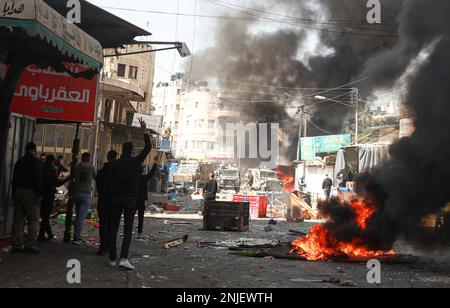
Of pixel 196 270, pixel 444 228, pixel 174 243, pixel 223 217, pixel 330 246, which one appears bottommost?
pixel 196 270

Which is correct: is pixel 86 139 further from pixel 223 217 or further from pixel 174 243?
pixel 174 243

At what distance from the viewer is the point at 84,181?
8.55m

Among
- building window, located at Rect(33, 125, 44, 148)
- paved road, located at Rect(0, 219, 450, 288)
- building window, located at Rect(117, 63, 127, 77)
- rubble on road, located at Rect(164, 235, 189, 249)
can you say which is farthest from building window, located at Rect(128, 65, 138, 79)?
paved road, located at Rect(0, 219, 450, 288)

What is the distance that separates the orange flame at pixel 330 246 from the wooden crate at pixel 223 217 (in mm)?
3729

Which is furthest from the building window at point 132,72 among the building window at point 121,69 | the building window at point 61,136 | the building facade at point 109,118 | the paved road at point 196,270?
the paved road at point 196,270

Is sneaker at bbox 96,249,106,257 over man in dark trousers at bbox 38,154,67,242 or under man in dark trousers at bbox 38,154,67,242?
under

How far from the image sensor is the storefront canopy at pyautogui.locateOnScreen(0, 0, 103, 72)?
4902mm

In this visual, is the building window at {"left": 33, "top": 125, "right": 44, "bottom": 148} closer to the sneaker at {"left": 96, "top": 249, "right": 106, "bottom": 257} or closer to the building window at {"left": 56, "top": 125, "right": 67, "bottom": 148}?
the building window at {"left": 56, "top": 125, "right": 67, "bottom": 148}

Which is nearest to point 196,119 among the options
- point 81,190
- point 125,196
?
point 81,190

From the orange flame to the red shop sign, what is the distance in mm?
5136

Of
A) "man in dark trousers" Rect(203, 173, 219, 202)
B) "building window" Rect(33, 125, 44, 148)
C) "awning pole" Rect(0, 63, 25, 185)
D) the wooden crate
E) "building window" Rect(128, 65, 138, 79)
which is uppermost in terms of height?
"building window" Rect(128, 65, 138, 79)

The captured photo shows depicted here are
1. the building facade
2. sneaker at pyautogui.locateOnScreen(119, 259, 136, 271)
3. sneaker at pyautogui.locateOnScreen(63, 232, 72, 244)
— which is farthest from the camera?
the building facade

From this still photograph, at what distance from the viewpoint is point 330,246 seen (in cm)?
893

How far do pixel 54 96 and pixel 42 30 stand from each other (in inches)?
158
